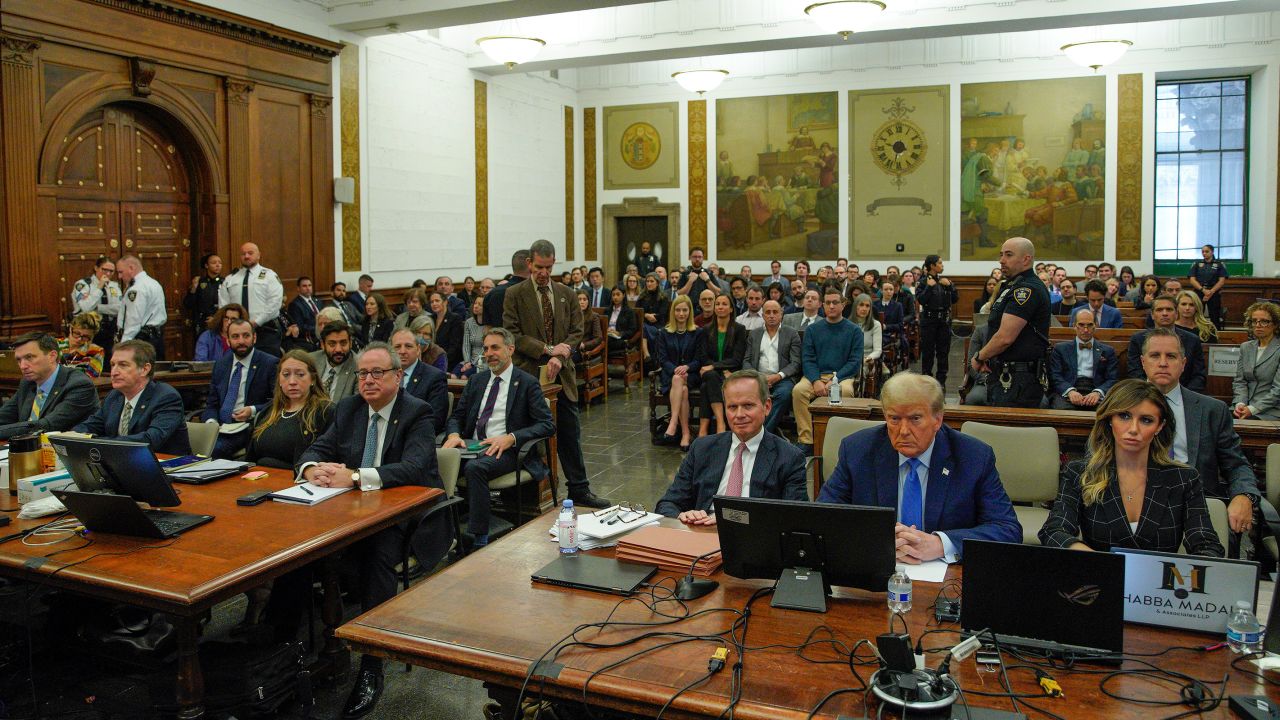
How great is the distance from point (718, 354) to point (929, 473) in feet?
17.1

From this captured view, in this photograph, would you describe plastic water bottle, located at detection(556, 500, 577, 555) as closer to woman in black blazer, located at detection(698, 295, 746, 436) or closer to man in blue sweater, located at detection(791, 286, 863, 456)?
man in blue sweater, located at detection(791, 286, 863, 456)

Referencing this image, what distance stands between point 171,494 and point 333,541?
70 centimetres

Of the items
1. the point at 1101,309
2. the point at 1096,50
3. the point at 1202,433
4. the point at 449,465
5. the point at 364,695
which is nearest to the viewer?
the point at 364,695

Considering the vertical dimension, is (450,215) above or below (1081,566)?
above

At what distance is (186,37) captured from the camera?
10.1 metres

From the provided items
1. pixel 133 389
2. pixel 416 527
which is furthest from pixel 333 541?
pixel 133 389

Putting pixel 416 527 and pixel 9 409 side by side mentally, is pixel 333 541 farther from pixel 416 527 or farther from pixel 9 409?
pixel 9 409

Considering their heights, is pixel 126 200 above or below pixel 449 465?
above

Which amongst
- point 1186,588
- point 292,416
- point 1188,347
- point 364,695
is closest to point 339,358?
point 292,416

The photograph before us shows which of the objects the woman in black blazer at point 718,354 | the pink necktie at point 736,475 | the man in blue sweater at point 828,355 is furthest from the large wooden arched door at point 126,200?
the pink necktie at point 736,475

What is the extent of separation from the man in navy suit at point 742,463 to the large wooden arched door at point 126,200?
7804mm

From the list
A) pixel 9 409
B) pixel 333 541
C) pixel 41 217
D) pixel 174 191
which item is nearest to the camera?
pixel 333 541

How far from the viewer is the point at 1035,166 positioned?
16.4m

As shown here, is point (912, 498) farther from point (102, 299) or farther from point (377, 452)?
point (102, 299)
